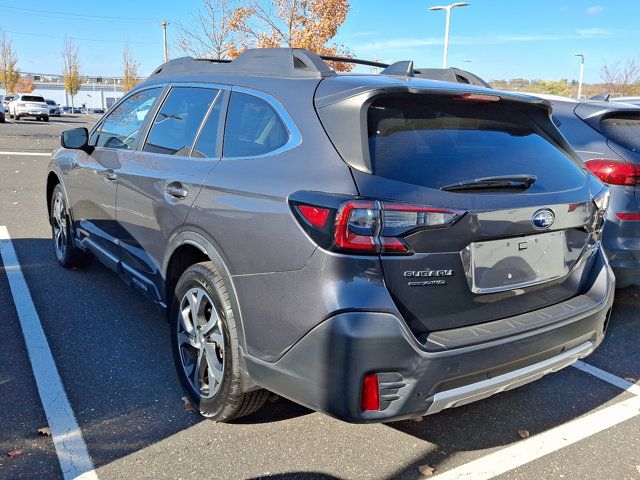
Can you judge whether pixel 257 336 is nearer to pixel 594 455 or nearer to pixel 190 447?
pixel 190 447

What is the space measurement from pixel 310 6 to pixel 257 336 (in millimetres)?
18004

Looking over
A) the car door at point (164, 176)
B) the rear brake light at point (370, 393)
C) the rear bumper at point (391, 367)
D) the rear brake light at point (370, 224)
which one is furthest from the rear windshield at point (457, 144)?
the car door at point (164, 176)

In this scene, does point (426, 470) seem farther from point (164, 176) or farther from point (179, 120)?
point (179, 120)

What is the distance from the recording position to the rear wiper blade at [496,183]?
2.33m

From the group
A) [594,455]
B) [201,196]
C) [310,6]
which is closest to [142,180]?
[201,196]

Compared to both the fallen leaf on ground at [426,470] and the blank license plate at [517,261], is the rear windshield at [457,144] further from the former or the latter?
the fallen leaf on ground at [426,470]

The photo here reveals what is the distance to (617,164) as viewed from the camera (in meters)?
4.16

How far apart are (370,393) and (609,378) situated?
2.27 metres

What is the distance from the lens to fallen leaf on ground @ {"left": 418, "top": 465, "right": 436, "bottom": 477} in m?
2.63

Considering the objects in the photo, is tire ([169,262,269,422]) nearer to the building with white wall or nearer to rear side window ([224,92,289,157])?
rear side window ([224,92,289,157])

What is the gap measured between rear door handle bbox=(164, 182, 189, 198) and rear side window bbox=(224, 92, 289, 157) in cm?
34

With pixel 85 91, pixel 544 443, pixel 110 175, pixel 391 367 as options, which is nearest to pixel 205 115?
pixel 110 175

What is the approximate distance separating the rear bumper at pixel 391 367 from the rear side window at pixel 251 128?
3.19 ft

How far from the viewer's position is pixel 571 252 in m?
2.77
